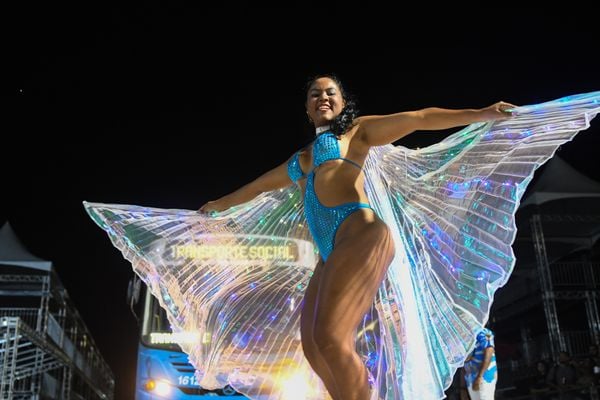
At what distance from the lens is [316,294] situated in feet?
8.54

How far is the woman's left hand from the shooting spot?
105 inches

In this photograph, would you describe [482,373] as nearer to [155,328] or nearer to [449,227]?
[449,227]

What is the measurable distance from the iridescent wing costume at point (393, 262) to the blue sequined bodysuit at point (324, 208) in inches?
22.3

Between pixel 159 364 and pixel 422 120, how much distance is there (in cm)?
479

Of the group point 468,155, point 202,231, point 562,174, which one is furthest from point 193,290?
point 562,174

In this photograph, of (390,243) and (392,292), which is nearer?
(390,243)

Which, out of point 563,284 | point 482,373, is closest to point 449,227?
point 482,373

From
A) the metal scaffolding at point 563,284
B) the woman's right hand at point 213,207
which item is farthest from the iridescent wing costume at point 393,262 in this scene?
the metal scaffolding at point 563,284

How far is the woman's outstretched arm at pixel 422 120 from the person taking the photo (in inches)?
104

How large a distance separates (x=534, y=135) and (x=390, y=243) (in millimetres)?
1007

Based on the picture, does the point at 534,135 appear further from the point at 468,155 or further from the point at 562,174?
the point at 562,174

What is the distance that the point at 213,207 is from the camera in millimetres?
3576

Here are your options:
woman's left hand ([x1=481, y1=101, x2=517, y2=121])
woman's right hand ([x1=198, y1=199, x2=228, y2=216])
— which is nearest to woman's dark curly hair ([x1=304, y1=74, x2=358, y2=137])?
woman's left hand ([x1=481, y1=101, x2=517, y2=121])

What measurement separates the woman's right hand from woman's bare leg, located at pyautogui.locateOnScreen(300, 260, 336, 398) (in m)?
1.02
